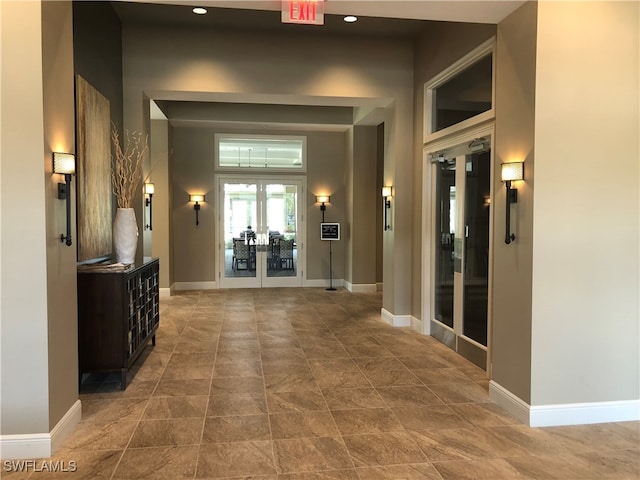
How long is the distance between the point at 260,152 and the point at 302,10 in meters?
6.50

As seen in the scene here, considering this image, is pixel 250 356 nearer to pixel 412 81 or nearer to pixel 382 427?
pixel 382 427

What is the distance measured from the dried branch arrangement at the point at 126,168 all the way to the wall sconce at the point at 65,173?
1339mm

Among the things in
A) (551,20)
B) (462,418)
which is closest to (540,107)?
(551,20)

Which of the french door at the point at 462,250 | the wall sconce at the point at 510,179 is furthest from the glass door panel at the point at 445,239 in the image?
the wall sconce at the point at 510,179

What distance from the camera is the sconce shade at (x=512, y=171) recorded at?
3.33 meters

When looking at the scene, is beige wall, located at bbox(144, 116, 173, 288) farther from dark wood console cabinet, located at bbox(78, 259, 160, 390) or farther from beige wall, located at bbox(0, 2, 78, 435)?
beige wall, located at bbox(0, 2, 78, 435)

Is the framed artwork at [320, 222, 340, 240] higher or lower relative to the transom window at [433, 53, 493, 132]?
lower

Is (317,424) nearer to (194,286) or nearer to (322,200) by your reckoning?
(194,286)

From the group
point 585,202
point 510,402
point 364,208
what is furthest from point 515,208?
point 364,208

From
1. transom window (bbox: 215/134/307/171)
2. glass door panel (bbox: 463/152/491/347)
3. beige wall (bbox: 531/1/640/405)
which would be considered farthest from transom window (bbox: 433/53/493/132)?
transom window (bbox: 215/134/307/171)

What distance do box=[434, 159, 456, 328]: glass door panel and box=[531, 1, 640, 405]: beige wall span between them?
202 cm

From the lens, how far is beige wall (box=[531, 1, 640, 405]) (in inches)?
127

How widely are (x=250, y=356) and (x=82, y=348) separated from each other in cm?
175

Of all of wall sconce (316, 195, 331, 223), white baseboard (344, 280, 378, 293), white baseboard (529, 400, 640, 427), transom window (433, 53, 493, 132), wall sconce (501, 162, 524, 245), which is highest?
transom window (433, 53, 493, 132)
